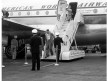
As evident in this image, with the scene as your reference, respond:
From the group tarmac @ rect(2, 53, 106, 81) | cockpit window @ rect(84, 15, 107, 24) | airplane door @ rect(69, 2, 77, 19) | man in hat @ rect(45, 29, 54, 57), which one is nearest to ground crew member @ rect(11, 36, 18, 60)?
man in hat @ rect(45, 29, 54, 57)

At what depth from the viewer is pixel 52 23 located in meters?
14.8

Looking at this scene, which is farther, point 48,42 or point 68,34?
point 68,34

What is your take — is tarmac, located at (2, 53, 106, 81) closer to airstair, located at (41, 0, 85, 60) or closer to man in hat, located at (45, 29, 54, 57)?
airstair, located at (41, 0, 85, 60)

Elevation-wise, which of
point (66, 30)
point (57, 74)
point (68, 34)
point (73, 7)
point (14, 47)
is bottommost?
point (57, 74)

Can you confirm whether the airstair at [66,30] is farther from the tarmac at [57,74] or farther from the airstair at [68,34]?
the tarmac at [57,74]

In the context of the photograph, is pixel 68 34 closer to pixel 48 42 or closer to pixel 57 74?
pixel 48 42

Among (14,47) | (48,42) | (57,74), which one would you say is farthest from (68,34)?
(57,74)

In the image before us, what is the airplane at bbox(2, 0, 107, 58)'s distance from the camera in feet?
44.8

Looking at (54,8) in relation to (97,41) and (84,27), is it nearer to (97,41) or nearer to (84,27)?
(84,27)

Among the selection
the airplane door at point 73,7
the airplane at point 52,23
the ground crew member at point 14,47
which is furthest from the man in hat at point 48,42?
the airplane door at point 73,7

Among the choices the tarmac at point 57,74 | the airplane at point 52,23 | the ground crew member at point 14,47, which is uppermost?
the airplane at point 52,23

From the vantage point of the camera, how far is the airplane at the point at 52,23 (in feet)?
44.8

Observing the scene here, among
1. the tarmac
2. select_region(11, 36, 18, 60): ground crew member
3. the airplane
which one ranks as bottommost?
the tarmac

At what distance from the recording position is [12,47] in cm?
1301
